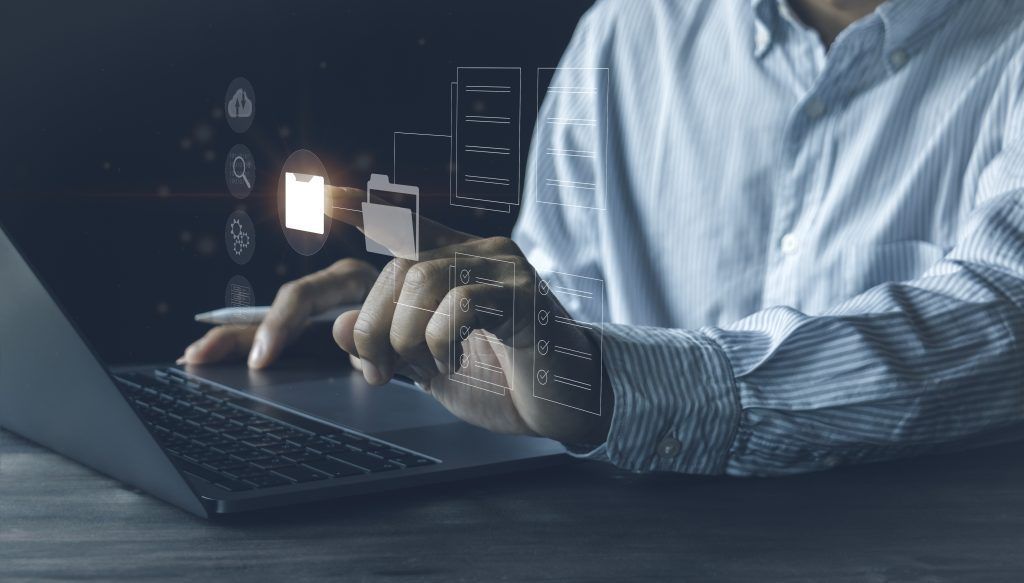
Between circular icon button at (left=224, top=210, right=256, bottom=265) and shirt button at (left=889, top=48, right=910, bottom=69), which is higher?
shirt button at (left=889, top=48, right=910, bottom=69)

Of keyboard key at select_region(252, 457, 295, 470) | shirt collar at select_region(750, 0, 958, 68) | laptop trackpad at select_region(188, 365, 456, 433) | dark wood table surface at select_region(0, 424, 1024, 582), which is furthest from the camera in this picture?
shirt collar at select_region(750, 0, 958, 68)

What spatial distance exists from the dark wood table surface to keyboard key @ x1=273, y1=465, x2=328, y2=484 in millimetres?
17

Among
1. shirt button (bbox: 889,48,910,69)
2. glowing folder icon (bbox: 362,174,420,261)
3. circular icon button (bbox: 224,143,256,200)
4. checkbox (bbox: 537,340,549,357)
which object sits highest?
shirt button (bbox: 889,48,910,69)

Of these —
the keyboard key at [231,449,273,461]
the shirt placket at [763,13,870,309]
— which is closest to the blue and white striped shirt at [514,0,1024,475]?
the shirt placket at [763,13,870,309]

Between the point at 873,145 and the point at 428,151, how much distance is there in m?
0.50

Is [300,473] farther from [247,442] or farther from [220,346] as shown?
[220,346]

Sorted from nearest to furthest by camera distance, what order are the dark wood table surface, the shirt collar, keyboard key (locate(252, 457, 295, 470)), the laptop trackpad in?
1. the dark wood table surface
2. keyboard key (locate(252, 457, 295, 470))
3. the laptop trackpad
4. the shirt collar

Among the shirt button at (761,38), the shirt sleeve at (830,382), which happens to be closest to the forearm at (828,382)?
the shirt sleeve at (830,382)

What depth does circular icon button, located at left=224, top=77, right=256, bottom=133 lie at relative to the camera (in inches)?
25.2

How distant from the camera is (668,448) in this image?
578mm

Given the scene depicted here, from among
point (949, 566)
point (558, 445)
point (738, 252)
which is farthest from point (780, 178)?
point (949, 566)

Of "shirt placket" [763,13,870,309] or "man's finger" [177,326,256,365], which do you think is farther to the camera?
"shirt placket" [763,13,870,309]

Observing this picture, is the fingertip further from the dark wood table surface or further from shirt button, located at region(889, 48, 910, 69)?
shirt button, located at region(889, 48, 910, 69)

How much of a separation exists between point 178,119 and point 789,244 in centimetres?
52
